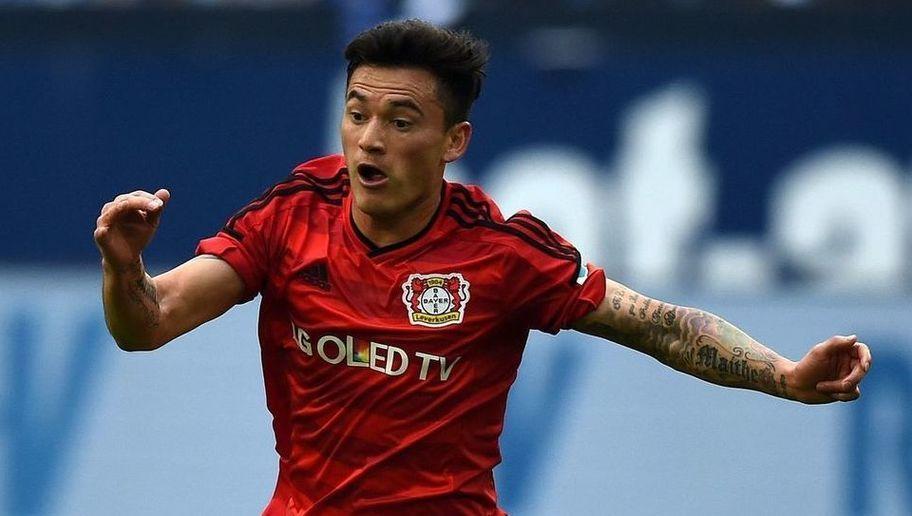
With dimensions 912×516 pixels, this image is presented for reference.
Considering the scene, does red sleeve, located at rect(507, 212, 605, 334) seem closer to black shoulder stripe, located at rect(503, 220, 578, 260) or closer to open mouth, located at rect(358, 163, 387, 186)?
black shoulder stripe, located at rect(503, 220, 578, 260)

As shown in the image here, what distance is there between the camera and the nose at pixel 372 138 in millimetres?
4840

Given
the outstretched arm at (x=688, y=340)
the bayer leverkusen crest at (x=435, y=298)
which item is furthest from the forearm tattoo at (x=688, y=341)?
the bayer leverkusen crest at (x=435, y=298)

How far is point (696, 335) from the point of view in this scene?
5.10 meters

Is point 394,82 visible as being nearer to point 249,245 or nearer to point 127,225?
point 249,245

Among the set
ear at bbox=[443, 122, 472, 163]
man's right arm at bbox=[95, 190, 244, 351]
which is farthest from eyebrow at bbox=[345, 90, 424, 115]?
man's right arm at bbox=[95, 190, 244, 351]

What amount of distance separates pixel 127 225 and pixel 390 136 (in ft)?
2.54

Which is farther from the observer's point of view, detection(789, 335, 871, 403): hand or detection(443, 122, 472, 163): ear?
detection(443, 122, 472, 163): ear

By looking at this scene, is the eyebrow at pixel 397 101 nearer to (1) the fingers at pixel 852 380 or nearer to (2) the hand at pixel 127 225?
(2) the hand at pixel 127 225

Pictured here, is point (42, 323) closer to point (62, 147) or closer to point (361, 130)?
A: point (62, 147)

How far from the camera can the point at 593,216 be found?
8.93 metres

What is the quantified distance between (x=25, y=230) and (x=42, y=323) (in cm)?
51

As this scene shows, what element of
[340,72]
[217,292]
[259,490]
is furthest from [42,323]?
[217,292]

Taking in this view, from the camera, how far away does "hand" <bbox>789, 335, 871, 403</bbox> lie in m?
4.82

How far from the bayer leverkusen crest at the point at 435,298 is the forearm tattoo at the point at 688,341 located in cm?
41
